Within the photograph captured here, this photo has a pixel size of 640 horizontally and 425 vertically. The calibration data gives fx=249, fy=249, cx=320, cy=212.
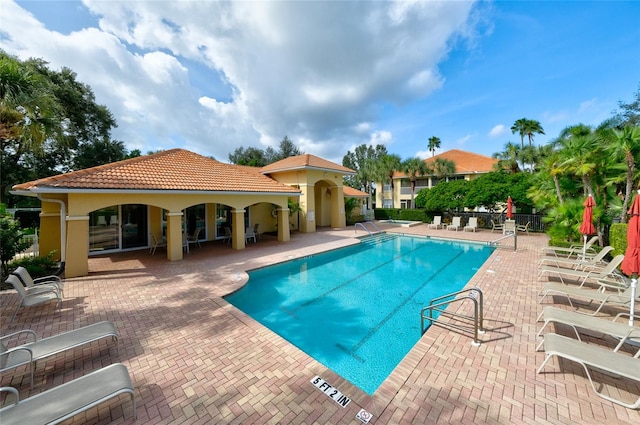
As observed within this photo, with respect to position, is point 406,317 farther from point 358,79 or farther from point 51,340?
point 358,79

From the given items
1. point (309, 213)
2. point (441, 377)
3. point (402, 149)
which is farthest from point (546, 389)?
point (402, 149)

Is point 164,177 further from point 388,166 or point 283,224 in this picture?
point 388,166

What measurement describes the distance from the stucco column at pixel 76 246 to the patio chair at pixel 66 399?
874cm

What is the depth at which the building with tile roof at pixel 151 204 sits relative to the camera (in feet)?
32.1

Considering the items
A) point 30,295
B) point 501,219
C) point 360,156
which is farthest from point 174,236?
point 360,156

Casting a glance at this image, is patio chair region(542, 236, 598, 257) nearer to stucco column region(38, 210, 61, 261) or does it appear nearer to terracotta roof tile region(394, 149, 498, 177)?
stucco column region(38, 210, 61, 261)

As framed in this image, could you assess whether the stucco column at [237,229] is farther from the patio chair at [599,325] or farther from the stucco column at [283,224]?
the patio chair at [599,325]

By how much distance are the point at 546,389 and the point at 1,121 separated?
52.1ft

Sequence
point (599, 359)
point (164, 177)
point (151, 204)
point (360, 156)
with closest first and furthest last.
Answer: point (599, 359) → point (151, 204) → point (164, 177) → point (360, 156)

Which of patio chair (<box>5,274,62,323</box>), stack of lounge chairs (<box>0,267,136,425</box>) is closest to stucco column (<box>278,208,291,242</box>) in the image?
patio chair (<box>5,274,62,323</box>)

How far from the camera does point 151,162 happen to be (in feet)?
45.5

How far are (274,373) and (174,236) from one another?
10394 millimetres

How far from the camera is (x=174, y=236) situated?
12.3 m

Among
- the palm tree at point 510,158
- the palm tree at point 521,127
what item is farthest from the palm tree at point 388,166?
the palm tree at point 521,127
